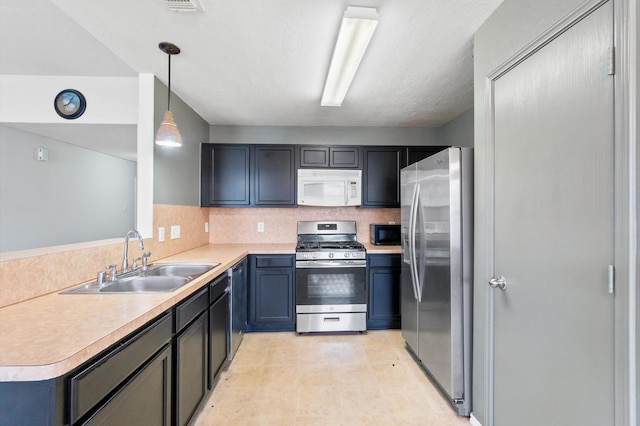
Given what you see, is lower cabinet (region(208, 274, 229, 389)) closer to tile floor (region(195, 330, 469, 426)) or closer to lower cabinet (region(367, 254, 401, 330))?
tile floor (region(195, 330, 469, 426))

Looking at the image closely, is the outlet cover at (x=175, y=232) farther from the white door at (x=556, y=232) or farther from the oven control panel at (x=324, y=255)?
the white door at (x=556, y=232)

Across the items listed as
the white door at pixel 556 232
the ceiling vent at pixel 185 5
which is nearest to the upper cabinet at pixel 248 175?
the ceiling vent at pixel 185 5

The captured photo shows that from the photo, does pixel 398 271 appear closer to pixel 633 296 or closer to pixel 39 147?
pixel 633 296

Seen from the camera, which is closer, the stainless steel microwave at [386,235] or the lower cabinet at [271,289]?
the lower cabinet at [271,289]

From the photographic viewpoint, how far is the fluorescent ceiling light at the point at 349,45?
150 centimetres

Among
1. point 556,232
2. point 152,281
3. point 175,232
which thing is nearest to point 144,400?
point 152,281

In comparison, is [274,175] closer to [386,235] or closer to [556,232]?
[386,235]

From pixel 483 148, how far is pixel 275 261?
88.1 inches

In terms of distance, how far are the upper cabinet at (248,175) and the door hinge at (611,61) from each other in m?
2.79

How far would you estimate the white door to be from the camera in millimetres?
976

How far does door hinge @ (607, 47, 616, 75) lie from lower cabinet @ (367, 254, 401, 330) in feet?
7.89

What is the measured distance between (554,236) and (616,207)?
27 centimetres

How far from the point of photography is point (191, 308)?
1615 mm

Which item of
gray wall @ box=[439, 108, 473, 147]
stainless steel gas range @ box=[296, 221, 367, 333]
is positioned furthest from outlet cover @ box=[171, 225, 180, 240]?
gray wall @ box=[439, 108, 473, 147]
